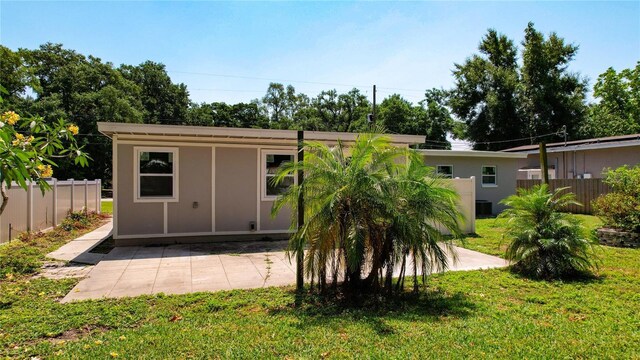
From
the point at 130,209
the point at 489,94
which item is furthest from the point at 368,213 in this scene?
the point at 489,94

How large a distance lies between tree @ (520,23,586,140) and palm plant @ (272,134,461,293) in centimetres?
3119

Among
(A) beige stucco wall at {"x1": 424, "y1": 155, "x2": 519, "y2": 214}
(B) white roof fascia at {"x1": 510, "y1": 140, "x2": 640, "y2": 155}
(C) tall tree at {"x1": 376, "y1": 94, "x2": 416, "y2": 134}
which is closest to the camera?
(B) white roof fascia at {"x1": 510, "y1": 140, "x2": 640, "y2": 155}

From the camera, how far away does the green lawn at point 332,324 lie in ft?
10.6

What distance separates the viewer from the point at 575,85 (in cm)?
3172

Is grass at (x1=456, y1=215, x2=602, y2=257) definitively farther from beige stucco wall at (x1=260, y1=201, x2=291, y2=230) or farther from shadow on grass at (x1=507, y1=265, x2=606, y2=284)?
beige stucco wall at (x1=260, y1=201, x2=291, y2=230)

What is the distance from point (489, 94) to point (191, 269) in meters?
32.6

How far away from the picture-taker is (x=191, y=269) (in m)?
6.48

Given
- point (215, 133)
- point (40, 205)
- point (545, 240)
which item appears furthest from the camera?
point (40, 205)

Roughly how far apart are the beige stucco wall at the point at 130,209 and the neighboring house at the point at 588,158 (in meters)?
16.8

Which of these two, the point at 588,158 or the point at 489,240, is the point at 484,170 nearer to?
the point at 588,158

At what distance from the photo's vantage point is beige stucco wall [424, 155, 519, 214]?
1667cm

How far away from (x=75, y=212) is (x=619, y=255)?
1524 cm

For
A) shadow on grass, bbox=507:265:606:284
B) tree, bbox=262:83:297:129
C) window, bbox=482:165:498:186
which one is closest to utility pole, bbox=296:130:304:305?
shadow on grass, bbox=507:265:606:284

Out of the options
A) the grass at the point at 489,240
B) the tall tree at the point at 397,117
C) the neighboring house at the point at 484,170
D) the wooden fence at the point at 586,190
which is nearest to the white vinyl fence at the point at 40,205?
the grass at the point at 489,240
